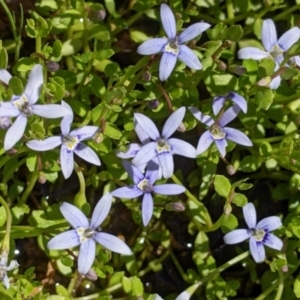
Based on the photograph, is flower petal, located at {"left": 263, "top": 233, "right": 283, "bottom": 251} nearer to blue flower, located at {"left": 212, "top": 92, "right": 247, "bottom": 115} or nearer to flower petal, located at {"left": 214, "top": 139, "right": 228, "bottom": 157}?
flower petal, located at {"left": 214, "top": 139, "right": 228, "bottom": 157}

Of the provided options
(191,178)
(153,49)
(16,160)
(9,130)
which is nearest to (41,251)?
(16,160)

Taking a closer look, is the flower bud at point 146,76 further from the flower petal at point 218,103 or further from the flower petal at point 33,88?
the flower petal at point 33,88

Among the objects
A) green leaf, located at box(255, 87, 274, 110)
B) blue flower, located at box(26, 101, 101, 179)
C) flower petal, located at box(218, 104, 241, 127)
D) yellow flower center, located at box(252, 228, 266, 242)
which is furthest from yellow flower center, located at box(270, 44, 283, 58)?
blue flower, located at box(26, 101, 101, 179)

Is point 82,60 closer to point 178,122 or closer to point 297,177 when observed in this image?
point 178,122

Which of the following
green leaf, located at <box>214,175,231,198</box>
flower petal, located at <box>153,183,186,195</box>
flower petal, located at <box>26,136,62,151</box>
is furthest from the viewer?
green leaf, located at <box>214,175,231,198</box>

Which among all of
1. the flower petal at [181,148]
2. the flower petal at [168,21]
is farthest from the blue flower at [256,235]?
the flower petal at [168,21]

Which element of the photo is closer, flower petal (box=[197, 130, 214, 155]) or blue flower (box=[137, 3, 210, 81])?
blue flower (box=[137, 3, 210, 81])
